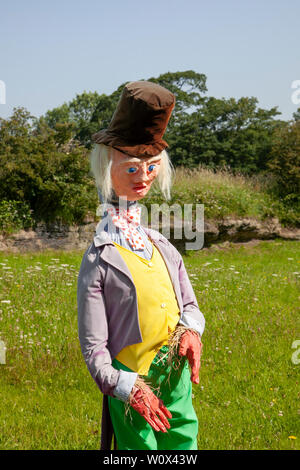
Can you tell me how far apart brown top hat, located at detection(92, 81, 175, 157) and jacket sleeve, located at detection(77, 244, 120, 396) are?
1.82 feet

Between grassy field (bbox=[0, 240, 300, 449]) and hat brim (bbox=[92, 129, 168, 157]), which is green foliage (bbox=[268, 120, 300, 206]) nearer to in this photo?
grassy field (bbox=[0, 240, 300, 449])

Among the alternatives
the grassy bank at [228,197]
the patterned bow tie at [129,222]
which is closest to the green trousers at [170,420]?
the patterned bow tie at [129,222]

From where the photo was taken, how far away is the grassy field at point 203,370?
366 cm

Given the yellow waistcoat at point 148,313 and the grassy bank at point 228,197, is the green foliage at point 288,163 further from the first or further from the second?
the yellow waistcoat at point 148,313

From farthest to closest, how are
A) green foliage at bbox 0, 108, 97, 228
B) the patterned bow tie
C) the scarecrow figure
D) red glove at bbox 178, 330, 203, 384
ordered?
1. green foliage at bbox 0, 108, 97, 228
2. the patterned bow tie
3. red glove at bbox 178, 330, 203, 384
4. the scarecrow figure

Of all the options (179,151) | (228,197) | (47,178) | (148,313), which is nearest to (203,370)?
(148,313)

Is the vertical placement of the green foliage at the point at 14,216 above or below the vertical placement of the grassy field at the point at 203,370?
above

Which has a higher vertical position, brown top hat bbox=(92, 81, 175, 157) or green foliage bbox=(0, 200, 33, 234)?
brown top hat bbox=(92, 81, 175, 157)

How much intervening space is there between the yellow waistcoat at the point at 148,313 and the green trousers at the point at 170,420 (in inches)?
1.9

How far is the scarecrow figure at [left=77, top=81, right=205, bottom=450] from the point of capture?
6.75 ft


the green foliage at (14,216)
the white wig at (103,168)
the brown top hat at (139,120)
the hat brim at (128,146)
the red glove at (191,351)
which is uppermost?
the brown top hat at (139,120)

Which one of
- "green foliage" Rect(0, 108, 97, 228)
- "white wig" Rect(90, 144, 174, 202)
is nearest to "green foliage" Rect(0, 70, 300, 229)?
"green foliage" Rect(0, 108, 97, 228)
